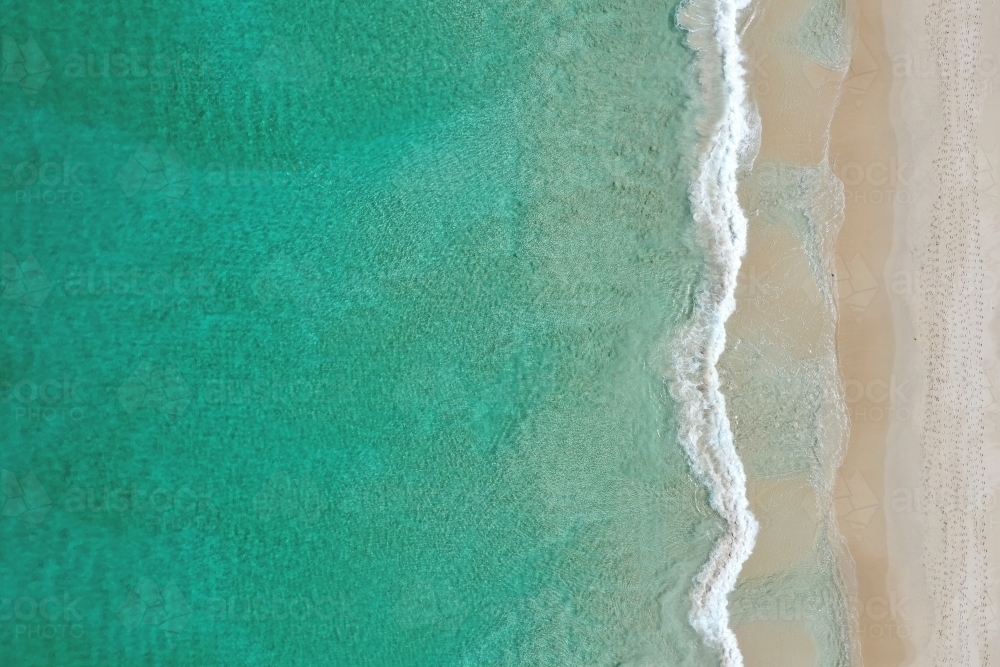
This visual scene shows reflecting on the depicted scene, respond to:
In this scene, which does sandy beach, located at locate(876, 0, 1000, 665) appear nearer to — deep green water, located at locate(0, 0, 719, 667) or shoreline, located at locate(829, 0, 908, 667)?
shoreline, located at locate(829, 0, 908, 667)

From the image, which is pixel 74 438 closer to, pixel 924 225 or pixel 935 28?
pixel 924 225

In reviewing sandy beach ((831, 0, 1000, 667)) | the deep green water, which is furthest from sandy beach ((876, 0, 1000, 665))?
the deep green water

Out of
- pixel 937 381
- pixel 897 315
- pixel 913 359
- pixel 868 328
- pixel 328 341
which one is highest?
pixel 897 315

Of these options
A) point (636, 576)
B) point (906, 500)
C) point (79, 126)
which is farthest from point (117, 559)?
point (906, 500)

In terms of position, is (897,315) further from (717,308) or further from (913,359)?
(717,308)

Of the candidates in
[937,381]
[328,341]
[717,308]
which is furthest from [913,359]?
[328,341]

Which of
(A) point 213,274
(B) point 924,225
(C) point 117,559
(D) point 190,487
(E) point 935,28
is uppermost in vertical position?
(E) point 935,28
